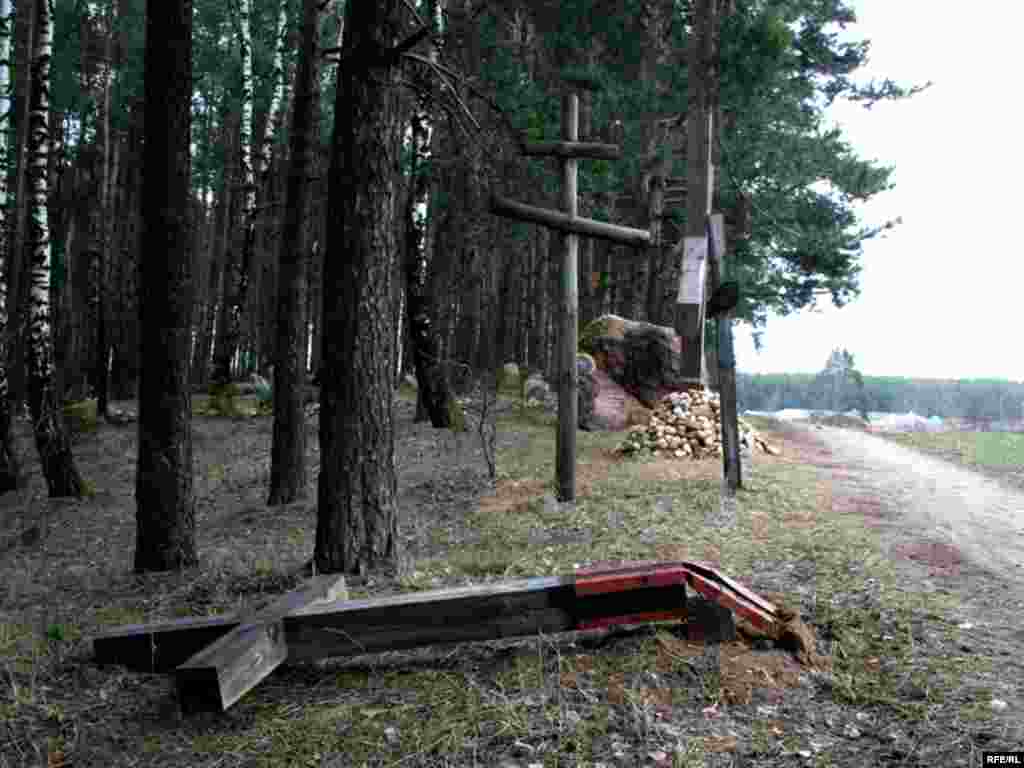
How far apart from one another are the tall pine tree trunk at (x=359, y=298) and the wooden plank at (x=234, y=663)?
154 centimetres

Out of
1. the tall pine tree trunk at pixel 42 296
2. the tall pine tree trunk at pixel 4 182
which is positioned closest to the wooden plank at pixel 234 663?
the tall pine tree trunk at pixel 42 296

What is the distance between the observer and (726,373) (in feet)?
31.9

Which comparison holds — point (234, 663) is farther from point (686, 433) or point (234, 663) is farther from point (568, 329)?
point (686, 433)

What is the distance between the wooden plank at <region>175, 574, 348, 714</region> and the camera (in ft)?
12.6

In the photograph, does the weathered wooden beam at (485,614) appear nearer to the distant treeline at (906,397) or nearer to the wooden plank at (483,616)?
the wooden plank at (483,616)

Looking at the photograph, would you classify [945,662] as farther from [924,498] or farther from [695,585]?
[924,498]

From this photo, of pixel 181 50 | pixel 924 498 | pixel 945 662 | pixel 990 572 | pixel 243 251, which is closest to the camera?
pixel 945 662

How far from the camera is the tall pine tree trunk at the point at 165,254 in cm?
715

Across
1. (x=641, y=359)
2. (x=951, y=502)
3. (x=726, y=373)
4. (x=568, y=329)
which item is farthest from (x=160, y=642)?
(x=641, y=359)

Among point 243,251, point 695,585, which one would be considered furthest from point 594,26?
point 695,585

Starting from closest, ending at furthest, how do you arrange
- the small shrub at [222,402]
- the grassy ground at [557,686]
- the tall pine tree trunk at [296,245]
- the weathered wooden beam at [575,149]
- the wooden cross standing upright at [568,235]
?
the grassy ground at [557,686] < the weathered wooden beam at [575,149] < the wooden cross standing upright at [568,235] < the tall pine tree trunk at [296,245] < the small shrub at [222,402]

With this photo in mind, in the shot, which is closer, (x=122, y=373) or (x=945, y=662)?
(x=945, y=662)

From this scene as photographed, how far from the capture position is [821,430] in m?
20.3

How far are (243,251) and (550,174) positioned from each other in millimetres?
6523
